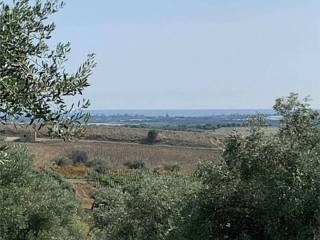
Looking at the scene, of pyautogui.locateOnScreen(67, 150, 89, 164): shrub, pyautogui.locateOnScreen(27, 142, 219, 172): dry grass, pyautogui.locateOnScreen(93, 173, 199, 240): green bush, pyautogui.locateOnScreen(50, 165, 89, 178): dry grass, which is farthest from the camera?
pyautogui.locateOnScreen(67, 150, 89, 164): shrub

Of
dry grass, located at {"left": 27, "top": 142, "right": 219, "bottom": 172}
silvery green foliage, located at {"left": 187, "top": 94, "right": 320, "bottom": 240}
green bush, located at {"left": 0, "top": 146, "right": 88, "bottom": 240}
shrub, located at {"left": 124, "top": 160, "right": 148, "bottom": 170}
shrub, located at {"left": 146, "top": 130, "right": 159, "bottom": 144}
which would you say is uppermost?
silvery green foliage, located at {"left": 187, "top": 94, "right": 320, "bottom": 240}

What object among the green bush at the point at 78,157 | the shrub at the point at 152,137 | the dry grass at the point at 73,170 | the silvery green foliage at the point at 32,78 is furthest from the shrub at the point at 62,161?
the silvery green foliage at the point at 32,78

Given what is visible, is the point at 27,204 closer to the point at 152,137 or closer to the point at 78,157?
the point at 78,157

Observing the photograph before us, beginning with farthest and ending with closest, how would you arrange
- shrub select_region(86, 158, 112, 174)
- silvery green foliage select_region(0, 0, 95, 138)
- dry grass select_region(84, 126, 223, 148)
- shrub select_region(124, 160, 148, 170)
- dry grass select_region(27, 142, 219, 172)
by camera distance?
dry grass select_region(84, 126, 223, 148)
dry grass select_region(27, 142, 219, 172)
shrub select_region(124, 160, 148, 170)
shrub select_region(86, 158, 112, 174)
silvery green foliage select_region(0, 0, 95, 138)

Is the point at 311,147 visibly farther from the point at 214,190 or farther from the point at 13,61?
the point at 13,61

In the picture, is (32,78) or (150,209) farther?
(150,209)

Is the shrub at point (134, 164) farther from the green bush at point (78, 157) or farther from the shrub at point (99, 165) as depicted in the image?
the green bush at point (78, 157)

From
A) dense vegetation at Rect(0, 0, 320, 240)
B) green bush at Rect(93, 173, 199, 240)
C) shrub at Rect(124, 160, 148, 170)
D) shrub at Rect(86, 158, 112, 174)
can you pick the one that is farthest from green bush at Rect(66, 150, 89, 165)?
green bush at Rect(93, 173, 199, 240)

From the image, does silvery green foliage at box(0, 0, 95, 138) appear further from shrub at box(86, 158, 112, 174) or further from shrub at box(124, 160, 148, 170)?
shrub at box(124, 160, 148, 170)

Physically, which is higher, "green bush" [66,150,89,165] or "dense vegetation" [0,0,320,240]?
"dense vegetation" [0,0,320,240]

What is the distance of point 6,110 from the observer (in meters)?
6.09

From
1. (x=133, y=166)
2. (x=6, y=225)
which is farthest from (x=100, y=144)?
(x=6, y=225)

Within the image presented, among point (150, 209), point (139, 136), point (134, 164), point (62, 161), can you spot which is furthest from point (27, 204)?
point (139, 136)

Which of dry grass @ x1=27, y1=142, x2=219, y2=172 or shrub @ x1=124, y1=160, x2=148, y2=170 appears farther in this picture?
dry grass @ x1=27, y1=142, x2=219, y2=172
